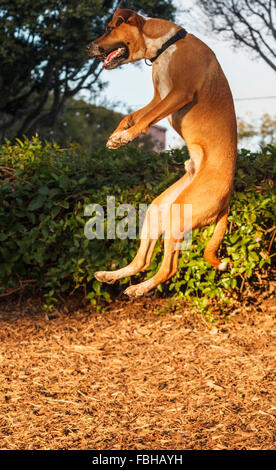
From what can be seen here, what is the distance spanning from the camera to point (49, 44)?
49.5 ft

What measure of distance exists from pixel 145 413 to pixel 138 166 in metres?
3.14

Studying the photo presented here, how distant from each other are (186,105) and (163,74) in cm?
12

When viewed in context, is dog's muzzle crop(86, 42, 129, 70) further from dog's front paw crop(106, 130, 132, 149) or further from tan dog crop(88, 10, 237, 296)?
dog's front paw crop(106, 130, 132, 149)

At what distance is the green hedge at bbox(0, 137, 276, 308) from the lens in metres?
5.18

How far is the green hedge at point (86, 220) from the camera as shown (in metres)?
5.18

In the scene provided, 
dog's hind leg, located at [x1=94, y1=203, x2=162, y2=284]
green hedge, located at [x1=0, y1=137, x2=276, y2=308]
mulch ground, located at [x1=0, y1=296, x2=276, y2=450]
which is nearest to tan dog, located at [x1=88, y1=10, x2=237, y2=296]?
dog's hind leg, located at [x1=94, y1=203, x2=162, y2=284]

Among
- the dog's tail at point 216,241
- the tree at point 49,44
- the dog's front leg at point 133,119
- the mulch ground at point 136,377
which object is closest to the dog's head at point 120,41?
the dog's front leg at point 133,119

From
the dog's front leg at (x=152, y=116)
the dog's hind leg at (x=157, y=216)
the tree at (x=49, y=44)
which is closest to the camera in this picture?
the dog's front leg at (x=152, y=116)

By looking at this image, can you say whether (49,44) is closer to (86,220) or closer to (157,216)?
(86,220)

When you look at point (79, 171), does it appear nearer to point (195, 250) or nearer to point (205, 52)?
point (195, 250)

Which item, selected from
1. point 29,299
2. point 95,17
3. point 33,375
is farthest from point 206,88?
point 95,17

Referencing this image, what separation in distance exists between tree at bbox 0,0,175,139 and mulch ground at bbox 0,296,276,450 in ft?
28.7

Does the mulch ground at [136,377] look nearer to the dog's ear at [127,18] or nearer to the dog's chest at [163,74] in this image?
the dog's chest at [163,74]

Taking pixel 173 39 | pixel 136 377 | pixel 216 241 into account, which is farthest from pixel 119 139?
pixel 136 377
